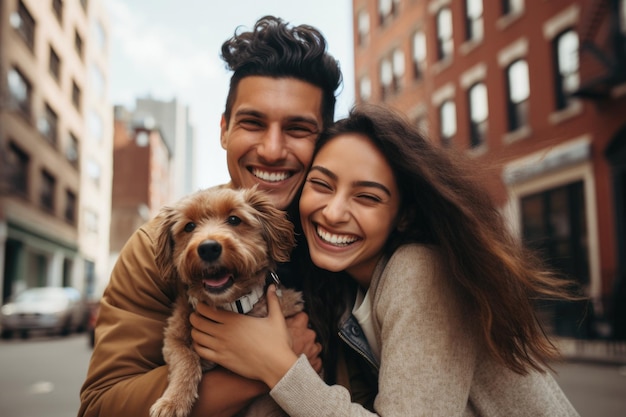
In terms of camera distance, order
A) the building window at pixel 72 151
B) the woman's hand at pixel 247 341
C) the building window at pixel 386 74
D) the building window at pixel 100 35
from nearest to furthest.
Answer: the woman's hand at pixel 247 341, the building window at pixel 386 74, the building window at pixel 72 151, the building window at pixel 100 35

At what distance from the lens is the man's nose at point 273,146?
3436mm

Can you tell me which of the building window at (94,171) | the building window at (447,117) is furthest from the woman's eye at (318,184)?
the building window at (94,171)

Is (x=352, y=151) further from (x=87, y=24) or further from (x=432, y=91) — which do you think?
(x=87, y=24)

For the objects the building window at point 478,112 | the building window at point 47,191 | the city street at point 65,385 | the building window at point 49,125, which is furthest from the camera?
the building window at point 47,191

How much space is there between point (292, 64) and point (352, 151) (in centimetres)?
84

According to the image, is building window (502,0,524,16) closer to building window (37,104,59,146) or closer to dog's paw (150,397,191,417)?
dog's paw (150,397,191,417)

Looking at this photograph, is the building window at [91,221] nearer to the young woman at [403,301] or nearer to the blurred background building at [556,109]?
the blurred background building at [556,109]

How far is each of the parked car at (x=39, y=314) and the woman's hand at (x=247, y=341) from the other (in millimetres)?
19222

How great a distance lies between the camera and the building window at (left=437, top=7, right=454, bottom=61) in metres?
22.5

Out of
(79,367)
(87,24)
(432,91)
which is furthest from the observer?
(87,24)

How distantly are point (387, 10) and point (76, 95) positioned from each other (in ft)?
67.8

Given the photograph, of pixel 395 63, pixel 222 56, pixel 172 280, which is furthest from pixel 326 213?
pixel 395 63

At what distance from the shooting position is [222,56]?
379cm

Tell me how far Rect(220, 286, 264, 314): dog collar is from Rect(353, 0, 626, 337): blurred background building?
9.11 metres
